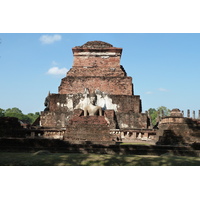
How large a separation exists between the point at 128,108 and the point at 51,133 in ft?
24.7

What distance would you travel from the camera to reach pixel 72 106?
66.0 ft

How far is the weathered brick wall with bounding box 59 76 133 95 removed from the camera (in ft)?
70.4

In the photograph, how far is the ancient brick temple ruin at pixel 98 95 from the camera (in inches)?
663

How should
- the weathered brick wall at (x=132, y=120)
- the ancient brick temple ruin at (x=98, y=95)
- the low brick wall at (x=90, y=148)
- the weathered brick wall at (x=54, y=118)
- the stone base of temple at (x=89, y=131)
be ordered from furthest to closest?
the weathered brick wall at (x=54, y=118) → the weathered brick wall at (x=132, y=120) → the ancient brick temple ruin at (x=98, y=95) → the stone base of temple at (x=89, y=131) → the low brick wall at (x=90, y=148)

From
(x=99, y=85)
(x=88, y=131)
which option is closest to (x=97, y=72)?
(x=99, y=85)

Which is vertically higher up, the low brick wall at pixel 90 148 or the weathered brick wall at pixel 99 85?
the weathered brick wall at pixel 99 85

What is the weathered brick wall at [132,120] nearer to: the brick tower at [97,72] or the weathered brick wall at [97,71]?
the brick tower at [97,72]

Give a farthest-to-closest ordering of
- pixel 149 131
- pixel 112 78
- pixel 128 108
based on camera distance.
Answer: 1. pixel 112 78
2. pixel 128 108
3. pixel 149 131

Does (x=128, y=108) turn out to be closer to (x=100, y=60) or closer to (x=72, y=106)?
(x=72, y=106)

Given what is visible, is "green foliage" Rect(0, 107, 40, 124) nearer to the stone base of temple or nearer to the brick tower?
the brick tower

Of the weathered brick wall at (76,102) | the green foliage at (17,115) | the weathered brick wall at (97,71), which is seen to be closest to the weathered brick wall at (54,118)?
the weathered brick wall at (76,102)

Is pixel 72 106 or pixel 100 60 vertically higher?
pixel 100 60

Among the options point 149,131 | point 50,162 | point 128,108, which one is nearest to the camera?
point 50,162

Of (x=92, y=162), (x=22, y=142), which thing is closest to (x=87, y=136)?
(x=22, y=142)
